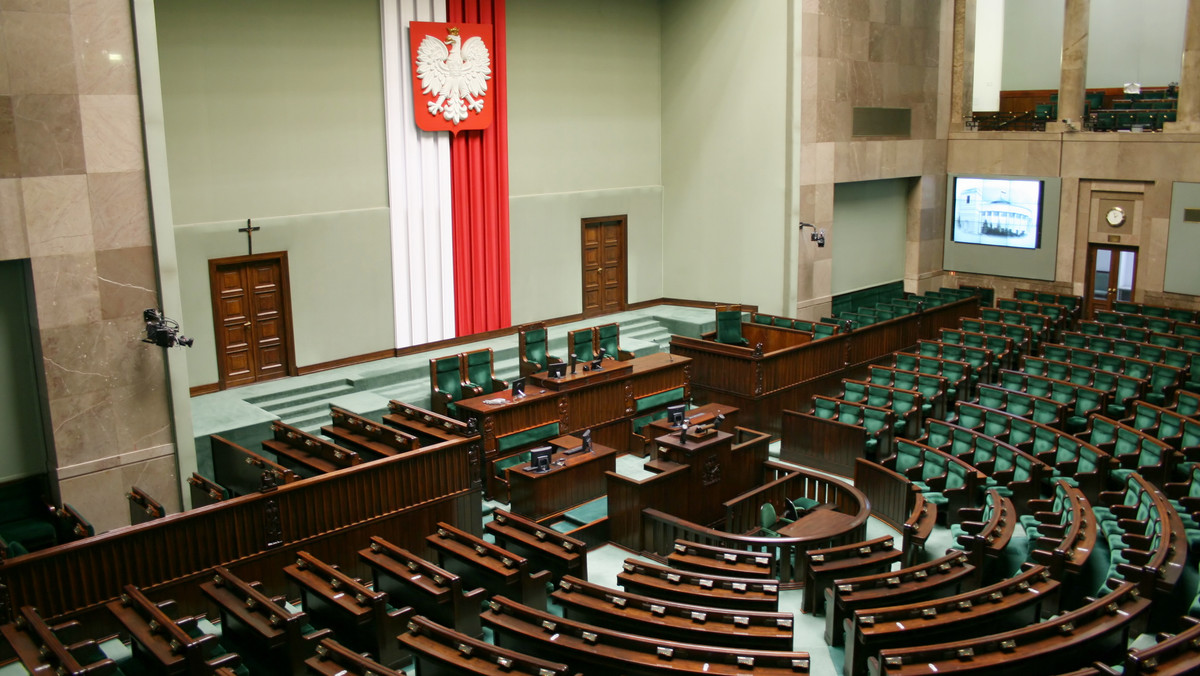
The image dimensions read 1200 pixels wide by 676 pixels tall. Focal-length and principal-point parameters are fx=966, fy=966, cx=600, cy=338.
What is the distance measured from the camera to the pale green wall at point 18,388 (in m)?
7.79

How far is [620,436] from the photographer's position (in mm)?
10367

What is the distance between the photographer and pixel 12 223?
729cm

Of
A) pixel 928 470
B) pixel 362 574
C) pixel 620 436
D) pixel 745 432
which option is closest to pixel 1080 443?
pixel 928 470

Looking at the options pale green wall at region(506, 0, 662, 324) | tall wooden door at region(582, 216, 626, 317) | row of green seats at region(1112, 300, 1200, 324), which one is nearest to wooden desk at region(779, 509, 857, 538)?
pale green wall at region(506, 0, 662, 324)

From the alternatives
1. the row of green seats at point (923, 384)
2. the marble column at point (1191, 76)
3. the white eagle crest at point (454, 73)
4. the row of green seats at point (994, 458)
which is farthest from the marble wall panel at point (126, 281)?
the marble column at point (1191, 76)

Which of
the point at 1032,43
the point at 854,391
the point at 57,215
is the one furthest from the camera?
the point at 1032,43

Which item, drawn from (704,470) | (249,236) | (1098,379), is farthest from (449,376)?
(1098,379)

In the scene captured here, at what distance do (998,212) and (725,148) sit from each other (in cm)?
523

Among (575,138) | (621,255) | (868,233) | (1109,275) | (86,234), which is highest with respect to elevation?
(575,138)

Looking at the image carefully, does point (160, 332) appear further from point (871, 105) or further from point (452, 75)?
point (871, 105)

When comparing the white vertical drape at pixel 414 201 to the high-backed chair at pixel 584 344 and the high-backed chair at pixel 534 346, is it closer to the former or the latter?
the high-backed chair at pixel 534 346

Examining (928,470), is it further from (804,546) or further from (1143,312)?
(1143,312)

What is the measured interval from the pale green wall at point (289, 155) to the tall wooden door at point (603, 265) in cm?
347

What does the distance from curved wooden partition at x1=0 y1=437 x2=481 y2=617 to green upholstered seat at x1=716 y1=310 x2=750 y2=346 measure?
16.6ft
